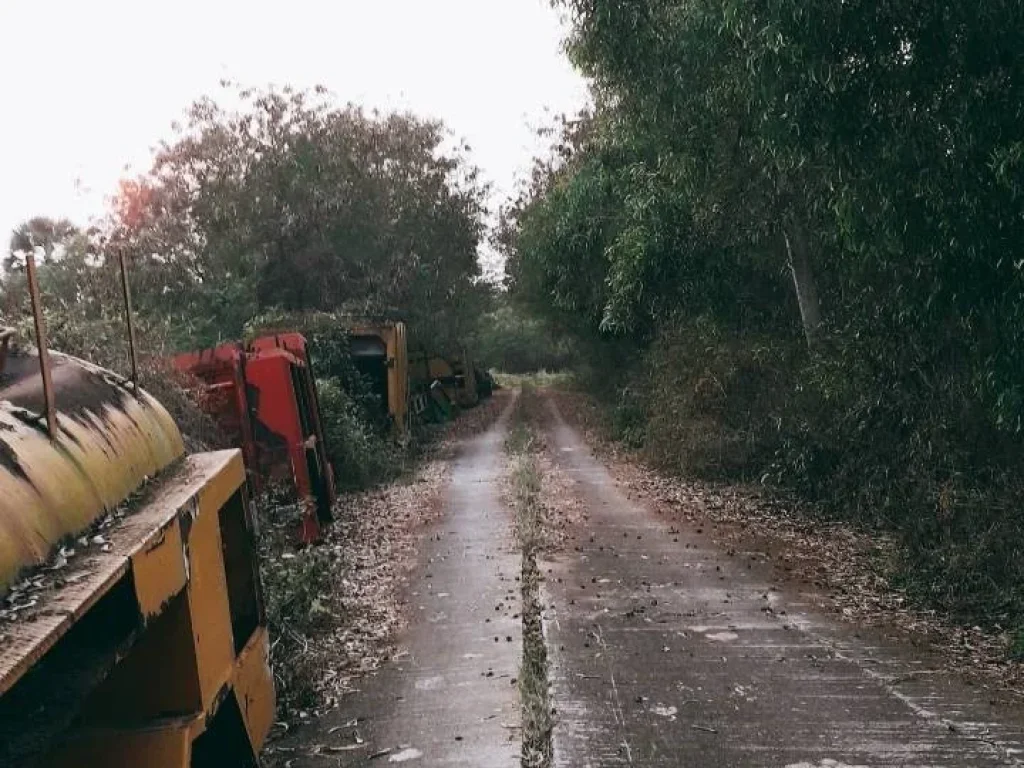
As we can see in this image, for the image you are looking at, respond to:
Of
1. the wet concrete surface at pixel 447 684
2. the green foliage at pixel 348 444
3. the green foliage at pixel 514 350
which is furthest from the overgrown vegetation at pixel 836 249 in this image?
the green foliage at pixel 514 350

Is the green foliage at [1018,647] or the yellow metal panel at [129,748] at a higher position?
the yellow metal panel at [129,748]

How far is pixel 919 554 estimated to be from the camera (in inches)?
325

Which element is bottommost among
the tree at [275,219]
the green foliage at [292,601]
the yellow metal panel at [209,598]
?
the green foliage at [292,601]

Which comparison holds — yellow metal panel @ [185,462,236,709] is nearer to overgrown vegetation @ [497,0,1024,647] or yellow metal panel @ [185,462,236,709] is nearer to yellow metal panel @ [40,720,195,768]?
yellow metal panel @ [40,720,195,768]

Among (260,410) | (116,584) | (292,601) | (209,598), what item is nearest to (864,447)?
(260,410)

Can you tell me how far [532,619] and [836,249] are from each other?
668cm

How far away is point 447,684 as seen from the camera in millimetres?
6008

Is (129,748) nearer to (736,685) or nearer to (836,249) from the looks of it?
(736,685)

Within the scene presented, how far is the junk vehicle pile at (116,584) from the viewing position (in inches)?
95.2

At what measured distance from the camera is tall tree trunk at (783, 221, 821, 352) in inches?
513

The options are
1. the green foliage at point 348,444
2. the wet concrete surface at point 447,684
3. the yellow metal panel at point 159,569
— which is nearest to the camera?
the yellow metal panel at point 159,569

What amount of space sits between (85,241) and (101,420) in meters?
17.1

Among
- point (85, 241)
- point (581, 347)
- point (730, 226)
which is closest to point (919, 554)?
point (730, 226)

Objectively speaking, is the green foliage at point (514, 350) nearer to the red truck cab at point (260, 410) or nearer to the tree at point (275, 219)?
the tree at point (275, 219)
